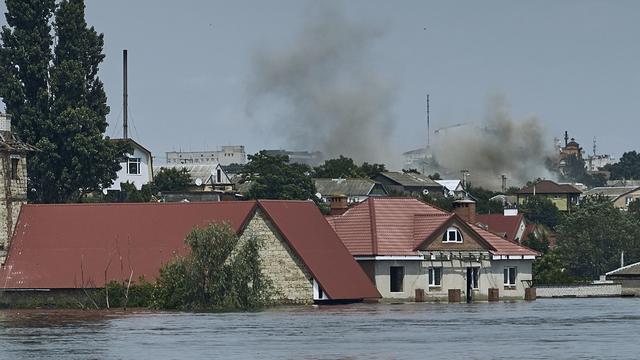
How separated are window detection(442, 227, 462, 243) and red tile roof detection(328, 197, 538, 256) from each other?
2.36 feet

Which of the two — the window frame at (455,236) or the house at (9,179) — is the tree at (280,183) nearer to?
the window frame at (455,236)

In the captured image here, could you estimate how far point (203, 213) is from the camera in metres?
102

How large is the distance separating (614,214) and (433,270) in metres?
67.7

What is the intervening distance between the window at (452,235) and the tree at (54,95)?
1238 inches

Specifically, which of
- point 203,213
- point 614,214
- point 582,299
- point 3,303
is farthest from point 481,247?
point 614,214

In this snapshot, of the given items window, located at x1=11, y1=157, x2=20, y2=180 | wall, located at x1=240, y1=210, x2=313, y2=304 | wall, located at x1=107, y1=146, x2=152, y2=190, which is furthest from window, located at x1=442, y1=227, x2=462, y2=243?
wall, located at x1=107, y1=146, x2=152, y2=190

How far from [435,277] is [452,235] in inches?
119

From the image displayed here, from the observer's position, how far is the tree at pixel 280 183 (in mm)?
173375

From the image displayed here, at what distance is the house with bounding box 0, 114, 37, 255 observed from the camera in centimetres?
10250

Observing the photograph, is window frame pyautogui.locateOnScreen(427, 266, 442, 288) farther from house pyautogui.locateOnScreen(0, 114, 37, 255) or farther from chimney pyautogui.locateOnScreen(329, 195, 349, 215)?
house pyautogui.locateOnScreen(0, 114, 37, 255)

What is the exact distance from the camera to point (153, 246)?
10006cm

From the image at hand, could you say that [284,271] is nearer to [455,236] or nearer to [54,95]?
[455,236]

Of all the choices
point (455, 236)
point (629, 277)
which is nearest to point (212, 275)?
point (455, 236)

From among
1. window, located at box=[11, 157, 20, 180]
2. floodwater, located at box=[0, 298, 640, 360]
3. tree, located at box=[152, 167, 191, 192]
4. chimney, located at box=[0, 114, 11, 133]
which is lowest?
floodwater, located at box=[0, 298, 640, 360]
